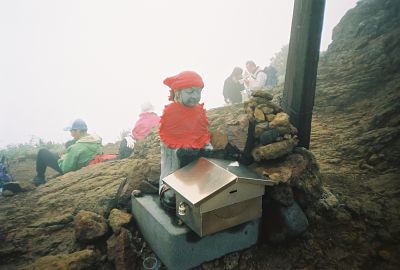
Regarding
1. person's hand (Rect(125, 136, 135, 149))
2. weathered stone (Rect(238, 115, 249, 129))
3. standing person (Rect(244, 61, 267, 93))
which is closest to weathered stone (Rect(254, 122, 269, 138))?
weathered stone (Rect(238, 115, 249, 129))

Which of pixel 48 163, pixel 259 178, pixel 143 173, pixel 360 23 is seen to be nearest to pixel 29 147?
pixel 48 163

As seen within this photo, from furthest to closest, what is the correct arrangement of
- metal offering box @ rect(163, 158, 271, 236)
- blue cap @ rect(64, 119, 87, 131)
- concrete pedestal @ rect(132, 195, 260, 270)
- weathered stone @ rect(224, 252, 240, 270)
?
blue cap @ rect(64, 119, 87, 131), weathered stone @ rect(224, 252, 240, 270), concrete pedestal @ rect(132, 195, 260, 270), metal offering box @ rect(163, 158, 271, 236)

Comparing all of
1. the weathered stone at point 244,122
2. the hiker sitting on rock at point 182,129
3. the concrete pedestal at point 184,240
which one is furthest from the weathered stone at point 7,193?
the weathered stone at point 244,122

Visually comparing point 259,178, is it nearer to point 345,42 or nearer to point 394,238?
point 394,238

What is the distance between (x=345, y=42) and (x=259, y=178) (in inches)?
394

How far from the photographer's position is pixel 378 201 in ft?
10.5

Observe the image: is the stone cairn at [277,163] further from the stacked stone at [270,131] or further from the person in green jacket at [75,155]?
the person in green jacket at [75,155]

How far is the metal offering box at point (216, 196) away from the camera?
2475 millimetres

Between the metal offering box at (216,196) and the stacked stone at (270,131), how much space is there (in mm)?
448

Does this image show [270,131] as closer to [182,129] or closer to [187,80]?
[182,129]

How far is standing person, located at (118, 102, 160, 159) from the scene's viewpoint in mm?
7352

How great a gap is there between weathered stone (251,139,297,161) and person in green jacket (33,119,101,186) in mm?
4606

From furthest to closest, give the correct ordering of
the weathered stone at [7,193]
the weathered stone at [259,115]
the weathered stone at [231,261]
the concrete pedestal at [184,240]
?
the weathered stone at [7,193] → the weathered stone at [259,115] → the weathered stone at [231,261] → the concrete pedestal at [184,240]

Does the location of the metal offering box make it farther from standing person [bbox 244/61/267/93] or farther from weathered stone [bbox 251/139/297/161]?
standing person [bbox 244/61/267/93]
